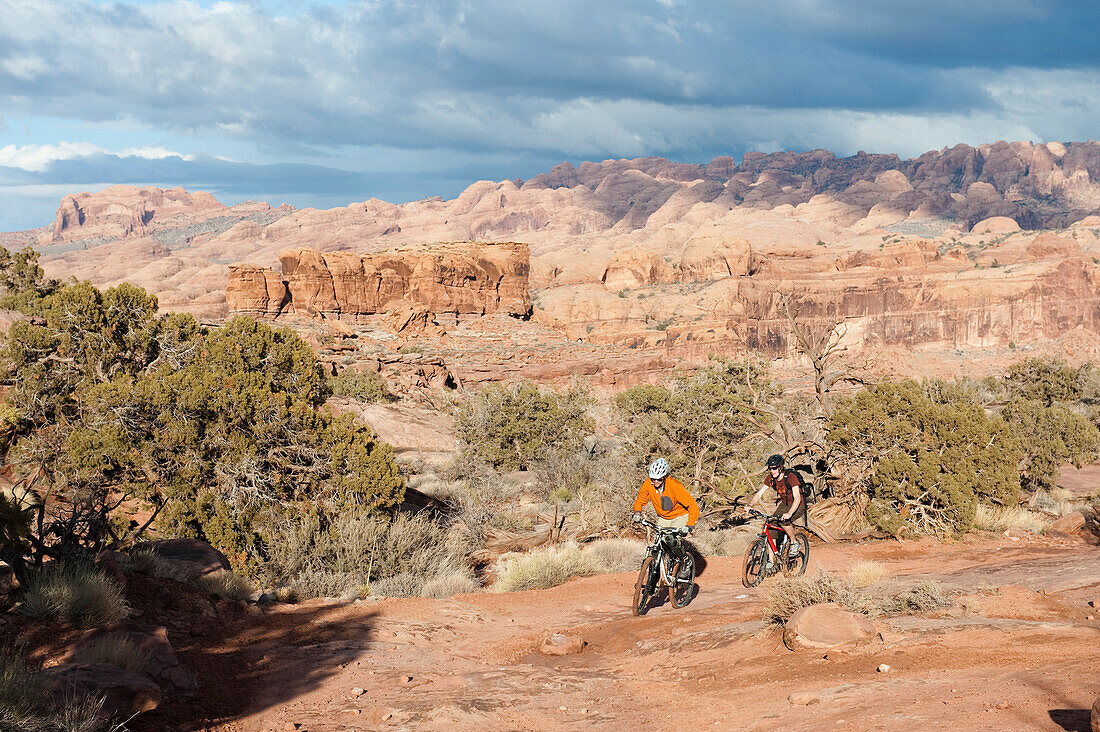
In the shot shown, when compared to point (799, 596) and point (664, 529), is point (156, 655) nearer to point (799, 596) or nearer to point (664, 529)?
point (664, 529)

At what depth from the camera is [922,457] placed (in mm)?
14328

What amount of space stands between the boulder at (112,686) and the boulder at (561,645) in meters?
3.92

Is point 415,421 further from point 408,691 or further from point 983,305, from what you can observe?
point 983,305

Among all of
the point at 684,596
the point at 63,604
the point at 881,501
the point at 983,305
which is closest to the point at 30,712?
the point at 63,604

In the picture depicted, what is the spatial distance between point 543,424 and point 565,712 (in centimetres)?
2057

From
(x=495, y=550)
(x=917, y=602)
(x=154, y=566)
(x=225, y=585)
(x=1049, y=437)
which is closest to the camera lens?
(x=917, y=602)

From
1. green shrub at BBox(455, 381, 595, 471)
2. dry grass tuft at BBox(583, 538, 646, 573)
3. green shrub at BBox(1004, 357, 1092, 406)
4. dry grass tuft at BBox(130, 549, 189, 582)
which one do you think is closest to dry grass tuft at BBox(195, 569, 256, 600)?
dry grass tuft at BBox(130, 549, 189, 582)

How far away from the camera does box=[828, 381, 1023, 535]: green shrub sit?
46.4 ft

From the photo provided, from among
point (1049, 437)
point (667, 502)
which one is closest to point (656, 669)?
point (667, 502)

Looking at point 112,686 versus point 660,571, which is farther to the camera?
point 660,571

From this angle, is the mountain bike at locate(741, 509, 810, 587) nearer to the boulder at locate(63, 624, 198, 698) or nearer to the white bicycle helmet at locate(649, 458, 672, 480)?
the white bicycle helmet at locate(649, 458, 672, 480)

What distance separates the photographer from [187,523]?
40.8 feet

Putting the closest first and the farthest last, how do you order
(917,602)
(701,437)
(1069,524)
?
(917,602) → (1069,524) → (701,437)

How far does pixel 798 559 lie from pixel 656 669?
3.64 meters
